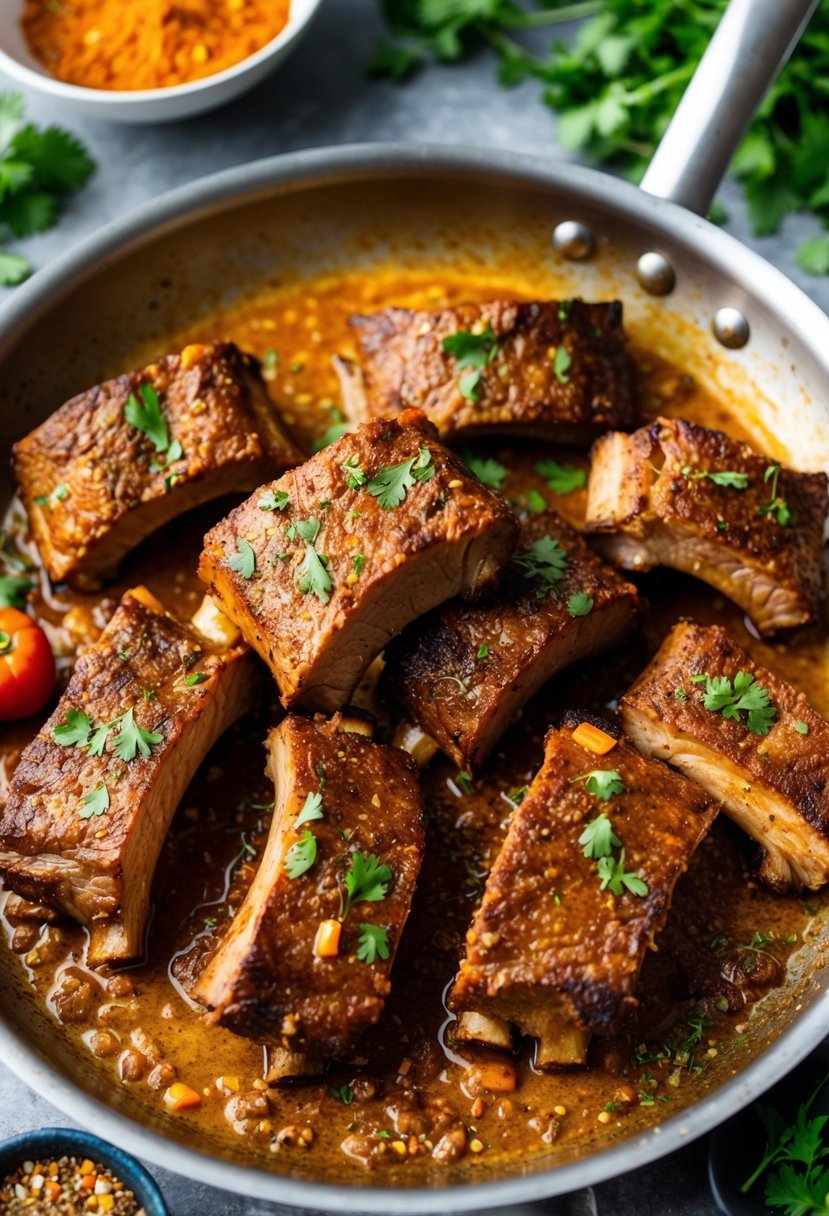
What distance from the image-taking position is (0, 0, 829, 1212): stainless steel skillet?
16.0 feet

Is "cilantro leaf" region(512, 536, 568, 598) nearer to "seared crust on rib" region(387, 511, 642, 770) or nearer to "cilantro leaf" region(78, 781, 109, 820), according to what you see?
"seared crust on rib" region(387, 511, 642, 770)

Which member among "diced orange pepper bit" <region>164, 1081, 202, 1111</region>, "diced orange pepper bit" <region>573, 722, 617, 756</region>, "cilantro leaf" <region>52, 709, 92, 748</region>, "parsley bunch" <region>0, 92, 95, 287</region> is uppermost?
"parsley bunch" <region>0, 92, 95, 287</region>

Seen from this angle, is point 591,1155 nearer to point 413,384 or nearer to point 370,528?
point 370,528

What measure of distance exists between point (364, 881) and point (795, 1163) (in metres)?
1.77

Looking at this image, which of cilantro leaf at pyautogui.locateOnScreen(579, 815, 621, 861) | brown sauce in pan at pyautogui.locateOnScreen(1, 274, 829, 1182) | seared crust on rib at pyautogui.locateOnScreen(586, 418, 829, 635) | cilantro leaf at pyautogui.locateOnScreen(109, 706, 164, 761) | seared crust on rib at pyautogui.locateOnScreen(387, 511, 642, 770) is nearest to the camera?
cilantro leaf at pyautogui.locateOnScreen(579, 815, 621, 861)

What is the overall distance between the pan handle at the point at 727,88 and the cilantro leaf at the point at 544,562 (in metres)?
1.58

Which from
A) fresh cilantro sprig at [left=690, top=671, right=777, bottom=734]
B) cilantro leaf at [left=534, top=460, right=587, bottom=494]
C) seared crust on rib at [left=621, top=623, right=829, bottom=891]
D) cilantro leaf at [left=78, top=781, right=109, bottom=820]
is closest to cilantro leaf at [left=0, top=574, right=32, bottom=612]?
cilantro leaf at [left=78, top=781, right=109, bottom=820]

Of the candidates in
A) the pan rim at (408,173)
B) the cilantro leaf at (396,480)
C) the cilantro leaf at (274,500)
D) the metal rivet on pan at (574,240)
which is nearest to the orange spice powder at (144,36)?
the pan rim at (408,173)

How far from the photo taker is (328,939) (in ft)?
12.5

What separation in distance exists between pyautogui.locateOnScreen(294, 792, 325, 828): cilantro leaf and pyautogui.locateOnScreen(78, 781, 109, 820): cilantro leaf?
64 centimetres

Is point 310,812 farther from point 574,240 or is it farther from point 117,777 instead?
point 574,240

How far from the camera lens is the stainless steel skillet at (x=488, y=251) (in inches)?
192

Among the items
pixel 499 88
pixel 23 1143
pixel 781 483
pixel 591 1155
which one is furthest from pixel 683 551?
pixel 23 1143

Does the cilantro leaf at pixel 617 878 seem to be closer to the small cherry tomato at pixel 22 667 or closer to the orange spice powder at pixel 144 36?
the small cherry tomato at pixel 22 667
